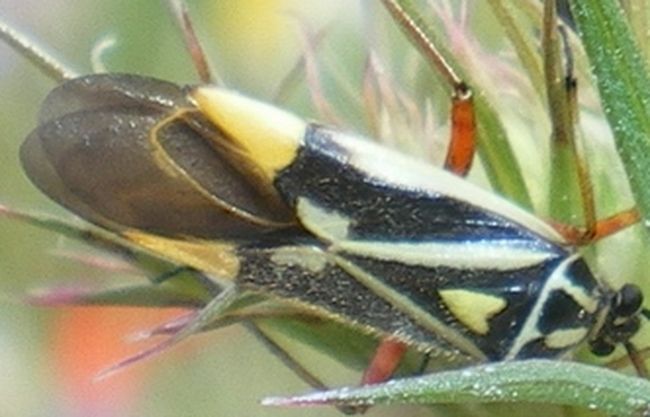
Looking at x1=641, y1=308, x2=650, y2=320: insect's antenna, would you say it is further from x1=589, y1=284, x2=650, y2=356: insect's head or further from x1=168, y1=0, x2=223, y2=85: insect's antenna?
x1=168, y1=0, x2=223, y2=85: insect's antenna

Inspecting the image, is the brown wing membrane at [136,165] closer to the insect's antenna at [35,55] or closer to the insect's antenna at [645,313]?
the insect's antenna at [35,55]

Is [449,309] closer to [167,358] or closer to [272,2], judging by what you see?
[167,358]

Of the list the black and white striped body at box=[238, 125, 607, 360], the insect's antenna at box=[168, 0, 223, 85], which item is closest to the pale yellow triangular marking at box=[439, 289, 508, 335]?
the black and white striped body at box=[238, 125, 607, 360]

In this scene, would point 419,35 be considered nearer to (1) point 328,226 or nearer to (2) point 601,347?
(1) point 328,226

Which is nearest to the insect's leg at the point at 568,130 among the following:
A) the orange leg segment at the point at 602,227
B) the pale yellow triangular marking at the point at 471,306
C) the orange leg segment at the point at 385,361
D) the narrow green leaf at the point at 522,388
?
the orange leg segment at the point at 602,227

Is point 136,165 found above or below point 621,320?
above

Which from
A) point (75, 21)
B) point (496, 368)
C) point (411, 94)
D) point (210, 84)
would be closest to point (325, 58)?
point (411, 94)

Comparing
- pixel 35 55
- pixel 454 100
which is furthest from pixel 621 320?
pixel 35 55
